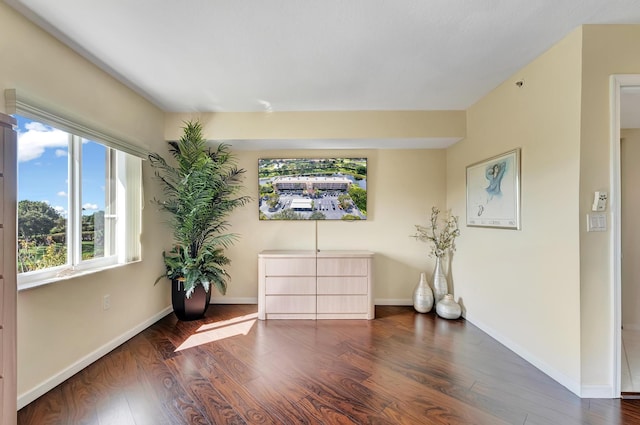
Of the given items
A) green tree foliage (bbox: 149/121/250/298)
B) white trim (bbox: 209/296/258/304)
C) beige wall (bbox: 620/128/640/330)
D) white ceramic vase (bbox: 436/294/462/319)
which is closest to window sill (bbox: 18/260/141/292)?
green tree foliage (bbox: 149/121/250/298)

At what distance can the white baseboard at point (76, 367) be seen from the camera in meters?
1.65

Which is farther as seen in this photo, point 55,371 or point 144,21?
point 55,371

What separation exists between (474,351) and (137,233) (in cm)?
341

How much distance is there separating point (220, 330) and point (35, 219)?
69.4 inches

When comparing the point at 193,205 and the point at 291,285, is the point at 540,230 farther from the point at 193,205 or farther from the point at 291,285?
the point at 193,205

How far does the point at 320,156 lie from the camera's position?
3.57m

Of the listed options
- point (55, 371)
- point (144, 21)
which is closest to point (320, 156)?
point (144, 21)

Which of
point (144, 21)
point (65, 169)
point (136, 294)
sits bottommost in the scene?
point (136, 294)

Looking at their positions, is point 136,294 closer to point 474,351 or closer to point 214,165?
point 214,165

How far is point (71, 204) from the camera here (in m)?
2.04

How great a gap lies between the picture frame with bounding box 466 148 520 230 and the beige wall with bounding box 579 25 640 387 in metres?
0.51

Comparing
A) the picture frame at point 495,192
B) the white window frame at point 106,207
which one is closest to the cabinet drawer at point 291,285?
the white window frame at point 106,207

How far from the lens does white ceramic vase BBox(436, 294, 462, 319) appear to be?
3.01 meters

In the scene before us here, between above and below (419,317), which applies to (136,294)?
above
